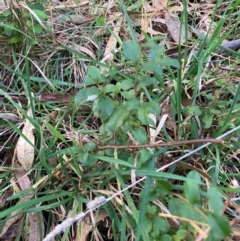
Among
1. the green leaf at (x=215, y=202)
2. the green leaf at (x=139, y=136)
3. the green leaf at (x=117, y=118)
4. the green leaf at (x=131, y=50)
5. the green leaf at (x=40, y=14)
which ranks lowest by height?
the green leaf at (x=139, y=136)

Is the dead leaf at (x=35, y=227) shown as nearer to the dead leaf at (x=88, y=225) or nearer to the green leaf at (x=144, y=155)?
the dead leaf at (x=88, y=225)

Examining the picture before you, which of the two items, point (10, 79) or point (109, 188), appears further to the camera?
point (10, 79)

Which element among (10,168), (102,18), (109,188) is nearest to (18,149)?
(10,168)

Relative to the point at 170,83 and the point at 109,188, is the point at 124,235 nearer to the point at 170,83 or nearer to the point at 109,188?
the point at 109,188

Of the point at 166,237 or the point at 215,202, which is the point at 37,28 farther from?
the point at 215,202

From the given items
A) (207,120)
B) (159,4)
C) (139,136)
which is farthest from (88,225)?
(159,4)

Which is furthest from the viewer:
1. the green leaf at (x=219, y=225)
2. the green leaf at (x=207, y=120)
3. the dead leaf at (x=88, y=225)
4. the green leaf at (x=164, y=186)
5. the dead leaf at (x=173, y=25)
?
the dead leaf at (x=173, y=25)

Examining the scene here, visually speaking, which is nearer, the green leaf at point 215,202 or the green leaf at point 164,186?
the green leaf at point 215,202

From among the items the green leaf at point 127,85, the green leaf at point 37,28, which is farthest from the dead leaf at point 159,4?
the green leaf at point 127,85
